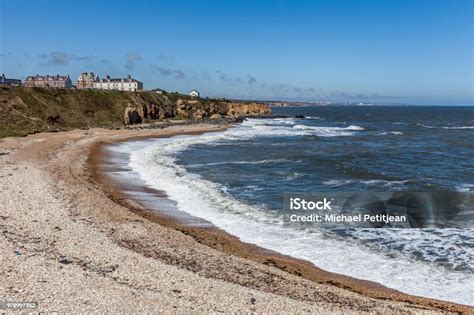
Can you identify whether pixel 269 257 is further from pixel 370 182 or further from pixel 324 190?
pixel 370 182

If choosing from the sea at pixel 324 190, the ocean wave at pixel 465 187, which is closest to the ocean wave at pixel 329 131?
the sea at pixel 324 190

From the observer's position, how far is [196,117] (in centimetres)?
8769

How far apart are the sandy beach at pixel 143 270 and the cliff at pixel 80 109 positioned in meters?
30.3

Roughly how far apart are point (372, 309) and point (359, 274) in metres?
2.52

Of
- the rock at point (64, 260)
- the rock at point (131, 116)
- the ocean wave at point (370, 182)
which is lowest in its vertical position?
the ocean wave at point (370, 182)

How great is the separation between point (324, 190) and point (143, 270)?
13626 millimetres

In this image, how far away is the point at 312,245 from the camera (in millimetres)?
13805

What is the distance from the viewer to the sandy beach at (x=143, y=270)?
8.55 m

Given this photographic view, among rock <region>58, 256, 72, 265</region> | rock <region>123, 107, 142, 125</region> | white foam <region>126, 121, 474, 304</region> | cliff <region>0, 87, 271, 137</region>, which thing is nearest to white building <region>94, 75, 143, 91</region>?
cliff <region>0, 87, 271, 137</region>

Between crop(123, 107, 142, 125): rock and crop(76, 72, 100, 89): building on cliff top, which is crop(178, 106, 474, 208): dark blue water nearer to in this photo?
crop(123, 107, 142, 125): rock

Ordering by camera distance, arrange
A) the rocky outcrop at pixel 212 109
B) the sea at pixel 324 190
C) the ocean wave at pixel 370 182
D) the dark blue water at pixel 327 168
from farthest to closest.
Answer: the rocky outcrop at pixel 212 109, the ocean wave at pixel 370 182, the dark blue water at pixel 327 168, the sea at pixel 324 190

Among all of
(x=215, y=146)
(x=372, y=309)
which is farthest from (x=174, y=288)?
(x=215, y=146)

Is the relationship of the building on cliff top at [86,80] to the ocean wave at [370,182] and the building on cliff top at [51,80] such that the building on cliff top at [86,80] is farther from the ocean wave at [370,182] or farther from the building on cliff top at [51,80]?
the ocean wave at [370,182]

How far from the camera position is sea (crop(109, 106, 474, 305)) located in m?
12.0
